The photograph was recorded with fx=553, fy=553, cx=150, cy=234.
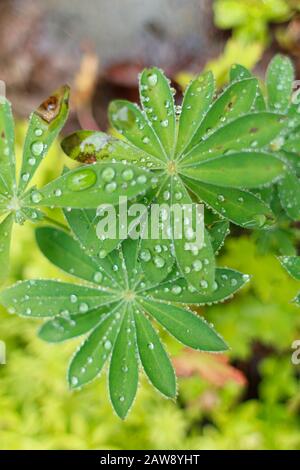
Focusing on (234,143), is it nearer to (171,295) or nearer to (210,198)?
(210,198)

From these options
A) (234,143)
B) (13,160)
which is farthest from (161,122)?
(13,160)

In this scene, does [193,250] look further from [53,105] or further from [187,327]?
[53,105]

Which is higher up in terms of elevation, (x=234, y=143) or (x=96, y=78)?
(x=96, y=78)

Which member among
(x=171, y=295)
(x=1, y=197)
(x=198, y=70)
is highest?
(x=198, y=70)

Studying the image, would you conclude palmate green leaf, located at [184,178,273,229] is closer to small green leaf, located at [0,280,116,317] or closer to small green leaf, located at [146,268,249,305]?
small green leaf, located at [146,268,249,305]

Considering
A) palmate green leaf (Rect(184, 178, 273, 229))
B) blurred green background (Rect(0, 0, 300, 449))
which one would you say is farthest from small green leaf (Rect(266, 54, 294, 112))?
blurred green background (Rect(0, 0, 300, 449))

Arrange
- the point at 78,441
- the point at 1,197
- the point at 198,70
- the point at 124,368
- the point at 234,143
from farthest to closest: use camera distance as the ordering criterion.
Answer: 1. the point at 198,70
2. the point at 78,441
3. the point at 124,368
4. the point at 1,197
5. the point at 234,143

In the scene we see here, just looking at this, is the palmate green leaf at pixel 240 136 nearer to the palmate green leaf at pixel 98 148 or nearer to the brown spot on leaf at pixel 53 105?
the palmate green leaf at pixel 98 148

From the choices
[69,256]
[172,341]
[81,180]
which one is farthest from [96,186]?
[172,341]

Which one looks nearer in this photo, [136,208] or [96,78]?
[136,208]
